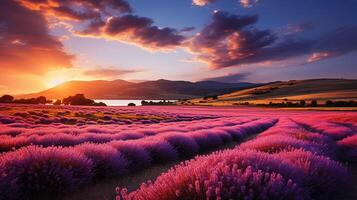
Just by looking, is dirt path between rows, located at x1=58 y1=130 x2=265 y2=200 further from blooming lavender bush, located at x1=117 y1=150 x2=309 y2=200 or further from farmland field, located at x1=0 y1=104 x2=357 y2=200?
blooming lavender bush, located at x1=117 y1=150 x2=309 y2=200

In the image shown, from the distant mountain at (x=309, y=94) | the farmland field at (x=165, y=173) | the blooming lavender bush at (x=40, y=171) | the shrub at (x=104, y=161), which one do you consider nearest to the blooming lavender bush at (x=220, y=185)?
the farmland field at (x=165, y=173)

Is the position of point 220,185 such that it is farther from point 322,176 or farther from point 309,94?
point 309,94

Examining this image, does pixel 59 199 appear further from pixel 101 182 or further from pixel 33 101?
pixel 33 101

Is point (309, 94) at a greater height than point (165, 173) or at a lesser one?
lesser

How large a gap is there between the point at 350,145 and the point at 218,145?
496cm

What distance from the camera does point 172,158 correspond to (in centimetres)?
938

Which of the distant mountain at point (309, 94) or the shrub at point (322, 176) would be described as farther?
the distant mountain at point (309, 94)

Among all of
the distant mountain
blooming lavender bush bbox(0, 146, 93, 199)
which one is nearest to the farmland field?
blooming lavender bush bbox(0, 146, 93, 199)

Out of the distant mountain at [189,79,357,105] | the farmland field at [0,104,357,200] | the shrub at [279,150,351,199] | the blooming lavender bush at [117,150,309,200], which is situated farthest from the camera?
the distant mountain at [189,79,357,105]

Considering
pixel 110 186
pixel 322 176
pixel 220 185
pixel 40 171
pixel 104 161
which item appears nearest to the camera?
pixel 220 185

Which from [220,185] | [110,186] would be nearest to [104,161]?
[110,186]

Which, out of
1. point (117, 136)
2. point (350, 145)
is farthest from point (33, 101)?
point (350, 145)

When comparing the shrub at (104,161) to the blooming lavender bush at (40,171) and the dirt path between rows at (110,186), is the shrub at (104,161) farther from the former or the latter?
the blooming lavender bush at (40,171)

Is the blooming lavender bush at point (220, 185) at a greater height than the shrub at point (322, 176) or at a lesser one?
greater
